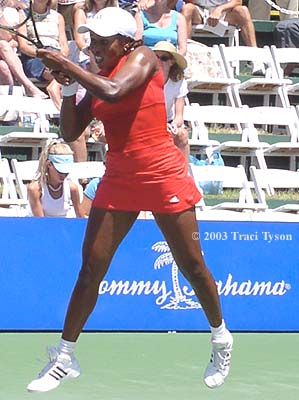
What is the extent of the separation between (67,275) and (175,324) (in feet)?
2.86

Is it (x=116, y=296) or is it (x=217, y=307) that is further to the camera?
(x=116, y=296)

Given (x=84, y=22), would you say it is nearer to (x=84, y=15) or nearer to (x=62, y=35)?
(x=84, y=15)

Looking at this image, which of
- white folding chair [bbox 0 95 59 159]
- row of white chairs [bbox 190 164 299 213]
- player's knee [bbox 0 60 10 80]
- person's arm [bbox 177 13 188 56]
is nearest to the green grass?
row of white chairs [bbox 190 164 299 213]

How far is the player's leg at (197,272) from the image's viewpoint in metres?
5.73

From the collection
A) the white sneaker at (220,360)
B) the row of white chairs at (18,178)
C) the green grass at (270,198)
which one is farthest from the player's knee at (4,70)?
Result: the white sneaker at (220,360)

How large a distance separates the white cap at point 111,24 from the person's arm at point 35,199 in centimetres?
360

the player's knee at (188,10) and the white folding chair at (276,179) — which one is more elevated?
the player's knee at (188,10)

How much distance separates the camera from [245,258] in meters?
8.65

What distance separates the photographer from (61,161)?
9109mm

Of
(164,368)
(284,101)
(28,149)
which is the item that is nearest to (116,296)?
(164,368)

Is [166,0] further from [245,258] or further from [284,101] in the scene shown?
[245,258]

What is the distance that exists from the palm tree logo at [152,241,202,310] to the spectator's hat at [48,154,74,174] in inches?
44.3

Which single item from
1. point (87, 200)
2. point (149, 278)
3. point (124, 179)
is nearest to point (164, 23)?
point (87, 200)

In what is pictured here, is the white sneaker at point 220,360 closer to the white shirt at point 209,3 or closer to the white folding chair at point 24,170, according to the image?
the white folding chair at point 24,170
